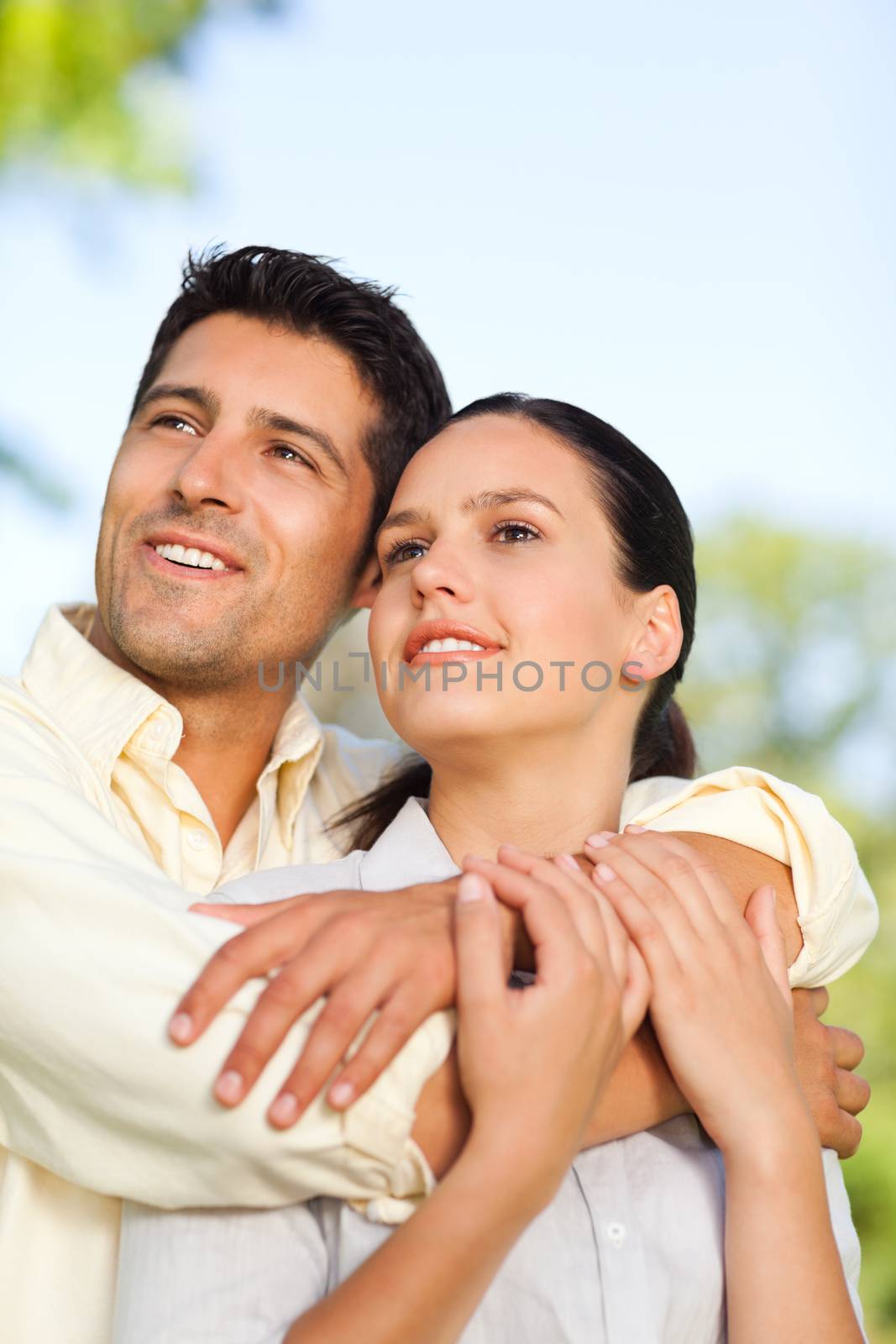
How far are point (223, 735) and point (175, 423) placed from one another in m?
0.72

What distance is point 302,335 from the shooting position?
Result: 9.68ft

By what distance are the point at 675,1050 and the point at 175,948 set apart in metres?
0.67

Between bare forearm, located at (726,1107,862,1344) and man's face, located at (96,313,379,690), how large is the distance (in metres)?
1.52

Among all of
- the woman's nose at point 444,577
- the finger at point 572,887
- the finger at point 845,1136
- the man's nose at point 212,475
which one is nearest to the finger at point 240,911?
the finger at point 572,887

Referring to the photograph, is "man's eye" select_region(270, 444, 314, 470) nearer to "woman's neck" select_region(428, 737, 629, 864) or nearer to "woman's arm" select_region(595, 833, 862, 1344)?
"woman's neck" select_region(428, 737, 629, 864)

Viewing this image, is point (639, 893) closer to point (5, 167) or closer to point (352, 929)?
point (352, 929)

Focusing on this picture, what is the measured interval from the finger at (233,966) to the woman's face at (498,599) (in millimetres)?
592

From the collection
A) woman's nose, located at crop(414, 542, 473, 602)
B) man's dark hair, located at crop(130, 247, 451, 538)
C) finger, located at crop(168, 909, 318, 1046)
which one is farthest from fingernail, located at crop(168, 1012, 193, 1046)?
man's dark hair, located at crop(130, 247, 451, 538)

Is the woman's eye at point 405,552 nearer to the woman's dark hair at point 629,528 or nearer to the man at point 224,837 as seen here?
the woman's dark hair at point 629,528

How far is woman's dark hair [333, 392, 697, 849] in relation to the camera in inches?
89.1

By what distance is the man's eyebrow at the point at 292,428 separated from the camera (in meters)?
2.78

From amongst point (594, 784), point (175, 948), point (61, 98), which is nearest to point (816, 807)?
point (594, 784)

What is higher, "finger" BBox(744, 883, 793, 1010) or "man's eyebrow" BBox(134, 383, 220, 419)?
"man's eyebrow" BBox(134, 383, 220, 419)

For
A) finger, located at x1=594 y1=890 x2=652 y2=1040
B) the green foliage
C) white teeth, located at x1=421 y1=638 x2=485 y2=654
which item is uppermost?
the green foliage
